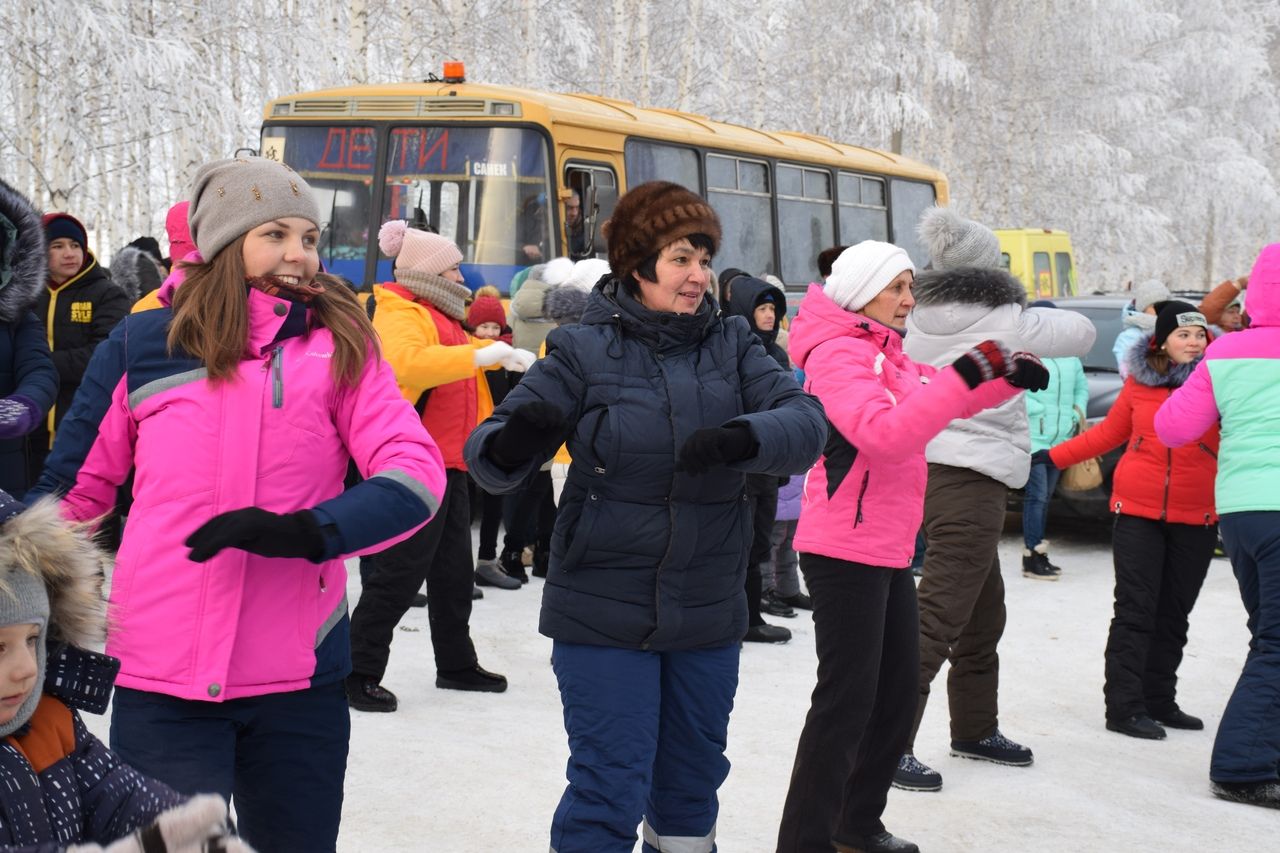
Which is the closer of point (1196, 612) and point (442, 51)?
point (1196, 612)

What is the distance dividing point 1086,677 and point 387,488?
530cm

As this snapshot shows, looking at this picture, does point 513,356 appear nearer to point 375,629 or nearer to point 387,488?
point 375,629

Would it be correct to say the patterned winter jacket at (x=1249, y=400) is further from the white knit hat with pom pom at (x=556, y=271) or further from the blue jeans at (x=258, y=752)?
the white knit hat with pom pom at (x=556, y=271)

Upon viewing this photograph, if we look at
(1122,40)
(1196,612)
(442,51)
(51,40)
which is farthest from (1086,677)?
(1122,40)

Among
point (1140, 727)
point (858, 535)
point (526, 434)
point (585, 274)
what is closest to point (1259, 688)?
point (1140, 727)

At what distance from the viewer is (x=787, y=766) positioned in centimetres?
565

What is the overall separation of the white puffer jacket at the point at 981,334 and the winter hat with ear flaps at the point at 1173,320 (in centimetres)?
110

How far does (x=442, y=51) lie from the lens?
86.6 feet

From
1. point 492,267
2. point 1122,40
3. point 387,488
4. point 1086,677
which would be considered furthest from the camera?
point 1122,40

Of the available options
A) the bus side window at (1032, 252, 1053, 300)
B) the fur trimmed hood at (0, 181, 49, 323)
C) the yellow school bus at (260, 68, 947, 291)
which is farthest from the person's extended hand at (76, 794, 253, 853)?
the bus side window at (1032, 252, 1053, 300)

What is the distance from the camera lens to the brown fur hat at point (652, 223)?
3684 mm

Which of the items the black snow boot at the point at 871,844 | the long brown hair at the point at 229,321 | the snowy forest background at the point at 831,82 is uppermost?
the snowy forest background at the point at 831,82

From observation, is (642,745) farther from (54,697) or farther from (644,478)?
(54,697)

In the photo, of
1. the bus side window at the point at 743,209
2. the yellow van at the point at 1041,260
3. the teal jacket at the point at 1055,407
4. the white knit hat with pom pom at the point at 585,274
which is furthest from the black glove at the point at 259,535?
the yellow van at the point at 1041,260
